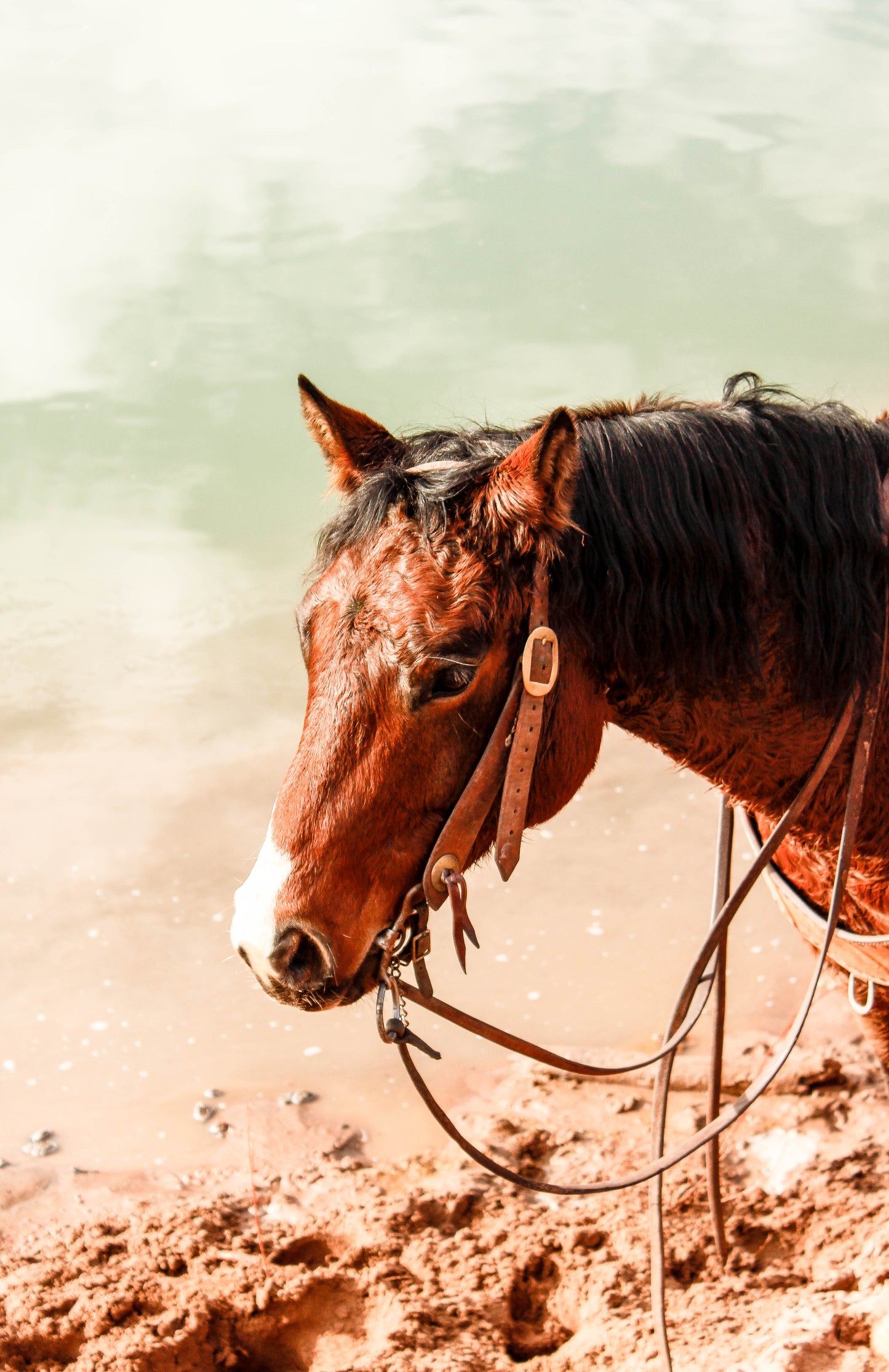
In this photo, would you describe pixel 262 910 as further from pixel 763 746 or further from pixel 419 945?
pixel 763 746

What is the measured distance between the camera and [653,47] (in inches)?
335

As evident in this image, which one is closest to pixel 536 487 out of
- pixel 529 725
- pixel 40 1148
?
pixel 529 725

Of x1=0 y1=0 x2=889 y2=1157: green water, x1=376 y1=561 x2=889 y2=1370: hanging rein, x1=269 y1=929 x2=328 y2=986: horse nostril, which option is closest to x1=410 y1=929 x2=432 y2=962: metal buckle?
x1=376 y1=561 x2=889 y2=1370: hanging rein

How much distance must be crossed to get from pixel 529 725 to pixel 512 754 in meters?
0.05

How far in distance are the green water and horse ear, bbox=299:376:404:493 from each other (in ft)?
15.1

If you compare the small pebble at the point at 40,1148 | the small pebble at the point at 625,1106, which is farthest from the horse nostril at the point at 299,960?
the small pebble at the point at 40,1148

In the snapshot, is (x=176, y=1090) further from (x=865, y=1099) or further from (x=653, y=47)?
(x=653, y=47)

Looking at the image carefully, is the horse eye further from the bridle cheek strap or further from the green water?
the green water

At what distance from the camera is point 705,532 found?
68.6 inches

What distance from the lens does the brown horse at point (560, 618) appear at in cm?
162

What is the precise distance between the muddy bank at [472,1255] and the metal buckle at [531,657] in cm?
157

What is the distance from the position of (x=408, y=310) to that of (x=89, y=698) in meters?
3.60

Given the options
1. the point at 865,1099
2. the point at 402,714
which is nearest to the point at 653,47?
the point at 865,1099

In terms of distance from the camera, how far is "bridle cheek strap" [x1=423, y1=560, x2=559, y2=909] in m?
1.65
